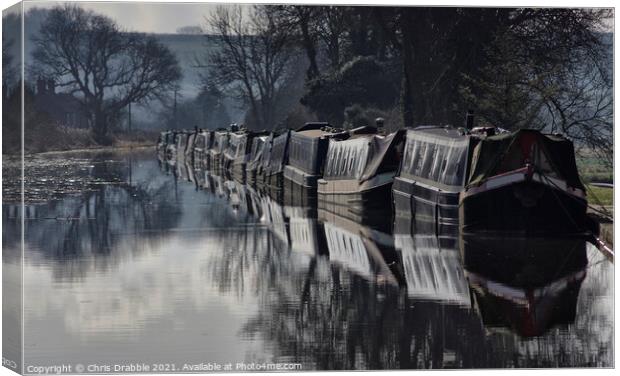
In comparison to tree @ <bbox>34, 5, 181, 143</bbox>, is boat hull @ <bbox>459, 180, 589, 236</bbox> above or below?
below

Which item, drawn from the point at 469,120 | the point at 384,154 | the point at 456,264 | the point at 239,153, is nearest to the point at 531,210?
the point at 469,120

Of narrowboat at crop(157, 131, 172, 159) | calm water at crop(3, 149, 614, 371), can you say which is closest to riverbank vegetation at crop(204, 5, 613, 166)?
calm water at crop(3, 149, 614, 371)

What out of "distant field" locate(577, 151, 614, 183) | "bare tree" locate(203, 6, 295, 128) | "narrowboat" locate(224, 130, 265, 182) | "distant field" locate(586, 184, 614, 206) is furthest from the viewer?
"narrowboat" locate(224, 130, 265, 182)

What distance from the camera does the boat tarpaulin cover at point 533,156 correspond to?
26875 mm

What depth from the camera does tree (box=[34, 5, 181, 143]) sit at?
19438 millimetres

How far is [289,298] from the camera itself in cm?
1972

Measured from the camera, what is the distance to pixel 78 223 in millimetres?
31062

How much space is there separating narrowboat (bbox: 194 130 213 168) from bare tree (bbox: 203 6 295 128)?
38978mm

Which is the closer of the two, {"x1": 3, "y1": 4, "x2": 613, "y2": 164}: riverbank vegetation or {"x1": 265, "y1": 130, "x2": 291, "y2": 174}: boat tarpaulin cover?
{"x1": 3, "y1": 4, "x2": 613, "y2": 164}: riverbank vegetation

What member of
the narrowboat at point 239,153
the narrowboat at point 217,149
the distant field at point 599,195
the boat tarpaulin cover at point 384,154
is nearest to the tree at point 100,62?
the distant field at point 599,195

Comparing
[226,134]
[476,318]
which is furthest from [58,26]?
[226,134]

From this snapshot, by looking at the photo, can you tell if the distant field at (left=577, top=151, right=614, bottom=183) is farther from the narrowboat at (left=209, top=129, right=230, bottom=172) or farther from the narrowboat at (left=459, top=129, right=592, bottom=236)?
the narrowboat at (left=209, top=129, right=230, bottom=172)

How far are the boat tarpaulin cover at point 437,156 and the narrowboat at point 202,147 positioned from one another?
34325mm

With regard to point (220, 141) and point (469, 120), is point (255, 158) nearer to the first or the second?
point (220, 141)
